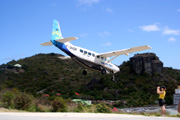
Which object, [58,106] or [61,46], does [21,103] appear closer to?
[58,106]

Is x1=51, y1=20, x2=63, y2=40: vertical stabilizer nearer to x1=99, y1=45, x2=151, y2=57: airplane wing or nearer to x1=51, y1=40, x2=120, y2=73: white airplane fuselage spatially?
x1=51, y1=40, x2=120, y2=73: white airplane fuselage

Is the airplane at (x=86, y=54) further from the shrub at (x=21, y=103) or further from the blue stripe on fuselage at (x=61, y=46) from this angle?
the shrub at (x=21, y=103)

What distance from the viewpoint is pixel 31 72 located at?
341 ft

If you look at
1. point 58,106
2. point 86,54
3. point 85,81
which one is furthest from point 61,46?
point 85,81

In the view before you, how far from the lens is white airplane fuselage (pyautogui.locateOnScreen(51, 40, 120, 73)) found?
3102 cm

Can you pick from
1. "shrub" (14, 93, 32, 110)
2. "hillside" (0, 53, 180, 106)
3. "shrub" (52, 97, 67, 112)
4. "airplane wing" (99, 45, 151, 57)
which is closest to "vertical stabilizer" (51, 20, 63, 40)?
"airplane wing" (99, 45, 151, 57)

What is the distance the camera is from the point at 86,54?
107ft

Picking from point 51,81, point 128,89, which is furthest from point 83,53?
point 51,81

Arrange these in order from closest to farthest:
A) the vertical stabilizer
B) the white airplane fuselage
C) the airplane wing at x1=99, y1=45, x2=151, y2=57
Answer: the white airplane fuselage → the vertical stabilizer → the airplane wing at x1=99, y1=45, x2=151, y2=57

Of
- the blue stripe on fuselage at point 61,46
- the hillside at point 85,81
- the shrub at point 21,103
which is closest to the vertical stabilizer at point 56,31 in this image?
the blue stripe on fuselage at point 61,46

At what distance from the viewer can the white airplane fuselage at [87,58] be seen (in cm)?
3102

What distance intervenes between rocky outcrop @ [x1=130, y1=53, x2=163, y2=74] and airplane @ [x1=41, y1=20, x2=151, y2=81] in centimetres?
5266

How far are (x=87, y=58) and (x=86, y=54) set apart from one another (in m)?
0.50

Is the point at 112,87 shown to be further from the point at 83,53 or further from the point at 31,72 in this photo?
the point at 83,53
